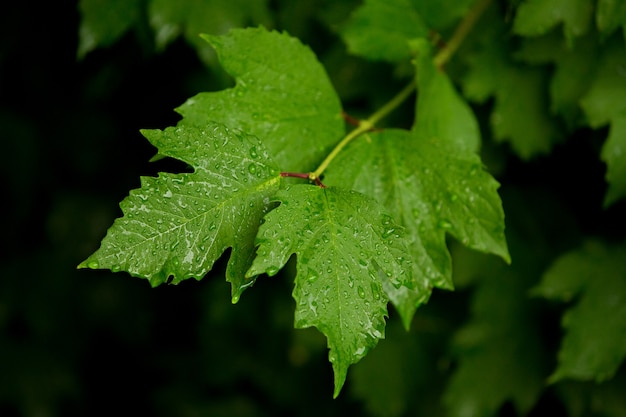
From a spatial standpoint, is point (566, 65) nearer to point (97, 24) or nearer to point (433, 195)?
point (433, 195)

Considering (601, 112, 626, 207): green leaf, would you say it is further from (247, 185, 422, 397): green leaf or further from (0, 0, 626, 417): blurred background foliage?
(247, 185, 422, 397): green leaf

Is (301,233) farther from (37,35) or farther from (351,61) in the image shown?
(37,35)

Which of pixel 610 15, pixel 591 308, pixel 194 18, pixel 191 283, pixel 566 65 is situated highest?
pixel 194 18

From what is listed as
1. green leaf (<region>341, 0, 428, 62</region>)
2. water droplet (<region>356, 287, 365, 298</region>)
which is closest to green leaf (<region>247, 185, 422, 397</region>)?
water droplet (<region>356, 287, 365, 298</region>)

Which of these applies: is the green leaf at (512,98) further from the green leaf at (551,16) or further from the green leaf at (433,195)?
the green leaf at (433,195)

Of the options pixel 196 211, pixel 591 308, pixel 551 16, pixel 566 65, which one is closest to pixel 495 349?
pixel 591 308

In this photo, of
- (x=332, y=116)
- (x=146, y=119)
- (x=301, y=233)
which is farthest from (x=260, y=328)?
(x=301, y=233)

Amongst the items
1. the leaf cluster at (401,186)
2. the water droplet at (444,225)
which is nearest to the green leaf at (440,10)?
the leaf cluster at (401,186)
